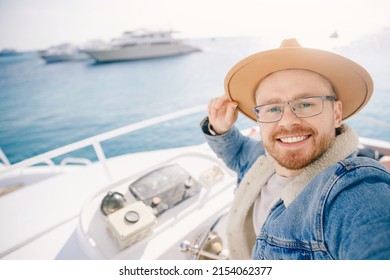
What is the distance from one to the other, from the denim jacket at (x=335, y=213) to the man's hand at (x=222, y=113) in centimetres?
52

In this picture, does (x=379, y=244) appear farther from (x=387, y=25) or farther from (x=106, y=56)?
(x=106, y=56)

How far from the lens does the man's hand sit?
125 cm

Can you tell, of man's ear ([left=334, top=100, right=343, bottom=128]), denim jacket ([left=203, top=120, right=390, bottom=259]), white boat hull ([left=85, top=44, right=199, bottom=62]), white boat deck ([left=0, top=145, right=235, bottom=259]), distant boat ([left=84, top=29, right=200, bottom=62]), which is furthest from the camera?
distant boat ([left=84, top=29, right=200, bottom=62])

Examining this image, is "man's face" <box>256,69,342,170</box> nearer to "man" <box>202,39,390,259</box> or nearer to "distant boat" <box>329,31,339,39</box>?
"man" <box>202,39,390,259</box>

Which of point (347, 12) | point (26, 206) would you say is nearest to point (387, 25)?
point (347, 12)

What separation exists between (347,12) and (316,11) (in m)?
0.16

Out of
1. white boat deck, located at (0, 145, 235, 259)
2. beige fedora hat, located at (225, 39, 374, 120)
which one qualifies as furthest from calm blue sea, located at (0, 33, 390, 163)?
white boat deck, located at (0, 145, 235, 259)

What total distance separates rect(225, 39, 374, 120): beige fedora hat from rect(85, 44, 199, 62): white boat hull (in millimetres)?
25720

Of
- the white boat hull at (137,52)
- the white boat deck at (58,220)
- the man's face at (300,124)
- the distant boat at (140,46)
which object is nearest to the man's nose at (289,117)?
the man's face at (300,124)

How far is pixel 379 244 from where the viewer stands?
51 cm

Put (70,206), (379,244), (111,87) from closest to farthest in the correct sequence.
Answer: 1. (379,244)
2. (70,206)
3. (111,87)

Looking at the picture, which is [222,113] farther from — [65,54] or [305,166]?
[65,54]

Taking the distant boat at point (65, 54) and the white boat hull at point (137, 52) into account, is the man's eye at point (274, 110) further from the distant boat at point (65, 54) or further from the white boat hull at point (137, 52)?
the white boat hull at point (137, 52)

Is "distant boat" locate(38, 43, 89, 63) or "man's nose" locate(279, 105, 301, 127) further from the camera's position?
"distant boat" locate(38, 43, 89, 63)
